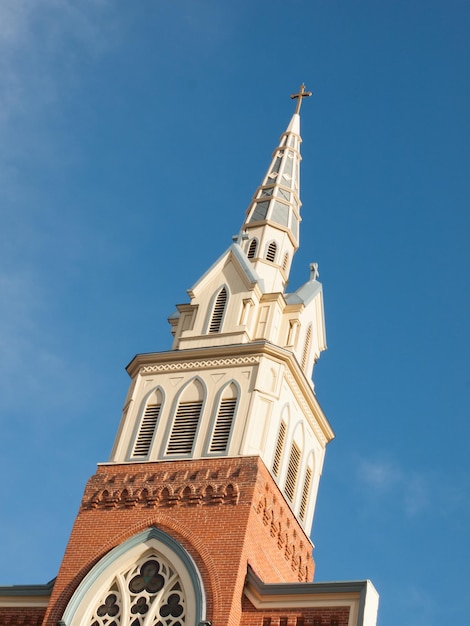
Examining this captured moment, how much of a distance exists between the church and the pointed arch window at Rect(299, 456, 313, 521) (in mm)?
59

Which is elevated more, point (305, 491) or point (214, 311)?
point (214, 311)

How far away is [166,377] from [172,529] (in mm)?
5949

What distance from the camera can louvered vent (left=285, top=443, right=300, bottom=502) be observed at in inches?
1289

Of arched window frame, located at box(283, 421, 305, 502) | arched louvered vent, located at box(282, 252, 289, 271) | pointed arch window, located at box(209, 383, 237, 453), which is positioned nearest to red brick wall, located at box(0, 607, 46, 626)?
pointed arch window, located at box(209, 383, 237, 453)

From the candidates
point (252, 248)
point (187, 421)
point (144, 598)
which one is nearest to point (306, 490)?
point (187, 421)

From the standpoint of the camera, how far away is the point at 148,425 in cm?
3284

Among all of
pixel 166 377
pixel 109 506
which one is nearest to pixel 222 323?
pixel 166 377

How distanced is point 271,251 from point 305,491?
8822 mm

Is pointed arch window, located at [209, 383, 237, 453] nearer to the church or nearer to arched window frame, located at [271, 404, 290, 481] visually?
the church

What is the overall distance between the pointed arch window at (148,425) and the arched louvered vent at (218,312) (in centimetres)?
296

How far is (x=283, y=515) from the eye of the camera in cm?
3153

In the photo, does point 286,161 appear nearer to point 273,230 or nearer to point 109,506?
point 273,230

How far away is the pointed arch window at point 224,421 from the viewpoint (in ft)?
102

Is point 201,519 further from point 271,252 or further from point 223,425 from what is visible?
point 271,252
